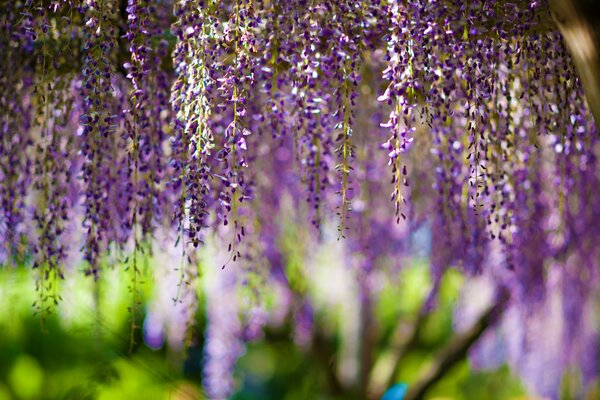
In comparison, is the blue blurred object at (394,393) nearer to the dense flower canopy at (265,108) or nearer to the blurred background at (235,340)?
the blurred background at (235,340)

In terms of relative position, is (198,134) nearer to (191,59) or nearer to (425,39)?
(191,59)

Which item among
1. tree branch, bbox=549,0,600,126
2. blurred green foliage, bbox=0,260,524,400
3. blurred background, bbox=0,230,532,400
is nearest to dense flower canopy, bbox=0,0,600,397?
tree branch, bbox=549,0,600,126

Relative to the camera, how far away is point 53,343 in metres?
6.76

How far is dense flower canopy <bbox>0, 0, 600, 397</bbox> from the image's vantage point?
7.48 ft

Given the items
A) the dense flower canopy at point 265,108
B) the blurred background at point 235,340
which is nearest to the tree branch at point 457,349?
the blurred background at point 235,340

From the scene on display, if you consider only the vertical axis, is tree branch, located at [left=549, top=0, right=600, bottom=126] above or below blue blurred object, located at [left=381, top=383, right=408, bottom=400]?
above

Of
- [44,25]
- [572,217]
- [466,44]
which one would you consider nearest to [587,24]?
[466,44]

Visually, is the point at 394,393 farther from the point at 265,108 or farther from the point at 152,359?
the point at 265,108

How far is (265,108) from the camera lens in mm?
2602

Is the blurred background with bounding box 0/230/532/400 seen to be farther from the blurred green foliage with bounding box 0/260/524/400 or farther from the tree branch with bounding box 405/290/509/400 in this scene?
the tree branch with bounding box 405/290/509/400

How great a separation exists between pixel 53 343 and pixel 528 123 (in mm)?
4666

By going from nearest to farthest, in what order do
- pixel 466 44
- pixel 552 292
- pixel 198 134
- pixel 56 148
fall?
1. pixel 198 134
2. pixel 466 44
3. pixel 56 148
4. pixel 552 292

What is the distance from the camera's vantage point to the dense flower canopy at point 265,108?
7.48ft

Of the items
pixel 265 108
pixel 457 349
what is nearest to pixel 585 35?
pixel 265 108
